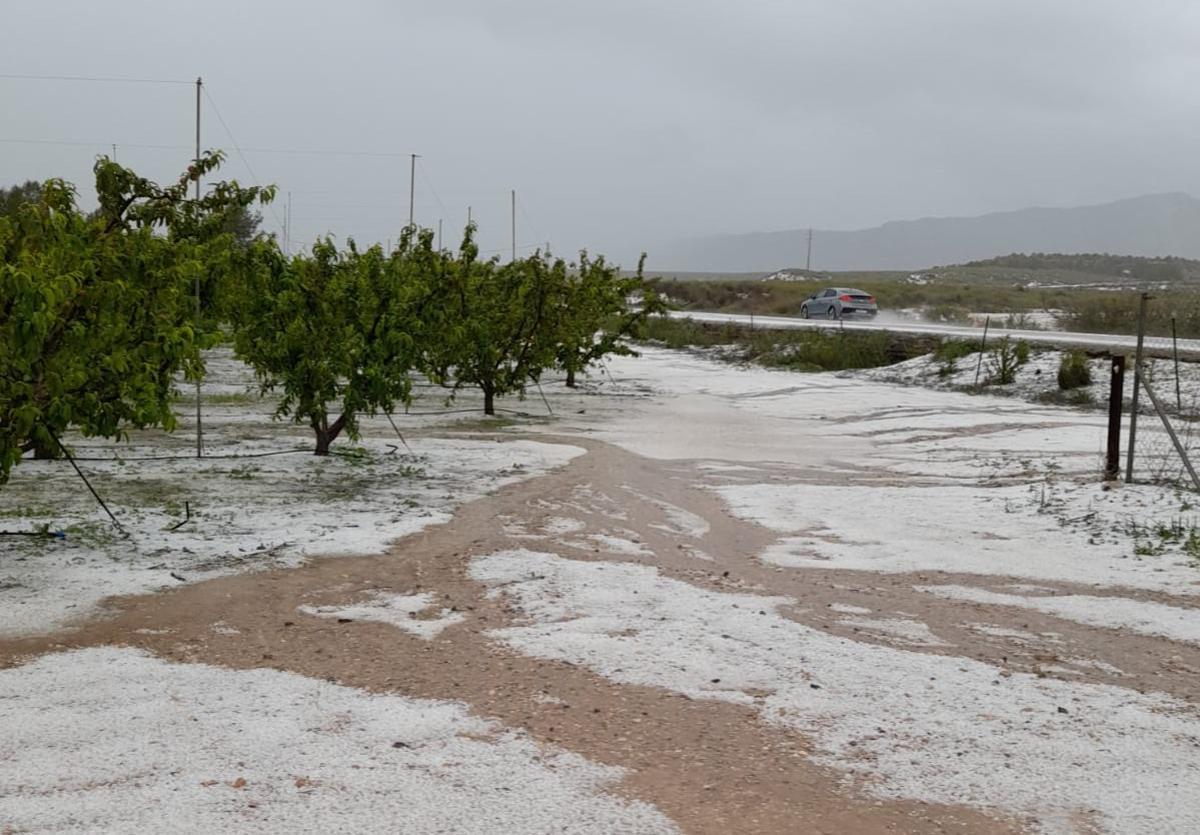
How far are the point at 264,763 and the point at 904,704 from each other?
109 inches

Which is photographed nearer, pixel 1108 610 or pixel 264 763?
pixel 264 763

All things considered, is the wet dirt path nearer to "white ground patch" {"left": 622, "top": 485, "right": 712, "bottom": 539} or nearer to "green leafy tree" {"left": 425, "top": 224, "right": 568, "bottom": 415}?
"white ground patch" {"left": 622, "top": 485, "right": 712, "bottom": 539}

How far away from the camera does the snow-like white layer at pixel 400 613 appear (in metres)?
5.99

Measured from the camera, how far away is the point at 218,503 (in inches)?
356

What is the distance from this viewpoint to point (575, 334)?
18906mm

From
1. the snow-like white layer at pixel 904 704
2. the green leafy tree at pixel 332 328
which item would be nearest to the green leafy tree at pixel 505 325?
the green leafy tree at pixel 332 328

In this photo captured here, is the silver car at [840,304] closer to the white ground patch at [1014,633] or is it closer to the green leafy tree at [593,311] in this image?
the green leafy tree at [593,311]

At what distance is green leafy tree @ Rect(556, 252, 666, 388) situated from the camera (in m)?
18.8

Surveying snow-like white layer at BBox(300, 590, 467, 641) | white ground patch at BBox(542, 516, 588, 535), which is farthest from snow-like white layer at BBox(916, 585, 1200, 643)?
snow-like white layer at BBox(300, 590, 467, 641)

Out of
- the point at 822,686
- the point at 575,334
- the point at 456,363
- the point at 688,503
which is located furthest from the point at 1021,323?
the point at 822,686

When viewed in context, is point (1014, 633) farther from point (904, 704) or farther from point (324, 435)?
point (324, 435)

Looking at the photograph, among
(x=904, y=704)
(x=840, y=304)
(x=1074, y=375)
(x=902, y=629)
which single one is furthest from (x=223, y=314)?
(x=840, y=304)

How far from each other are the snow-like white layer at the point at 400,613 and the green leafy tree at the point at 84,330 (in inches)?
75.9

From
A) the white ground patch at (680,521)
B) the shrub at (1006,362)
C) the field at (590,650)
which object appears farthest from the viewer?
the shrub at (1006,362)
